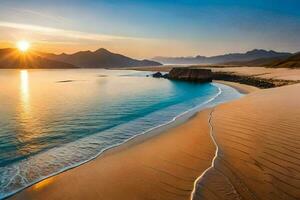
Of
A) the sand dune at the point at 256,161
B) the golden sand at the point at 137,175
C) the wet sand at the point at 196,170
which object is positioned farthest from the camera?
the golden sand at the point at 137,175

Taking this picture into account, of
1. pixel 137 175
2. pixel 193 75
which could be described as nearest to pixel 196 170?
pixel 137 175

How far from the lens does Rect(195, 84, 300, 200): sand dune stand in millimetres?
6496

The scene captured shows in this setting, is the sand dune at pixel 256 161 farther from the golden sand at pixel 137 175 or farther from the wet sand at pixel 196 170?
the golden sand at pixel 137 175

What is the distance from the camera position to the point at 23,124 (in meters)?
17.6

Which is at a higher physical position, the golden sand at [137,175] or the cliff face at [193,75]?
the cliff face at [193,75]

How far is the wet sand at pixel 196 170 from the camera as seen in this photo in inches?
266

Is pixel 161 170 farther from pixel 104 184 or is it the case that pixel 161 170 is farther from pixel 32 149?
pixel 32 149

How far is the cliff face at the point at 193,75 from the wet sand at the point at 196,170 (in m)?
60.9

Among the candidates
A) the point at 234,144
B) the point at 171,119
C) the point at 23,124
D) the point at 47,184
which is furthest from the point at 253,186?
the point at 23,124

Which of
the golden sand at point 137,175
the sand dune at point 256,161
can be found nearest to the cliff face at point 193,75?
the sand dune at point 256,161

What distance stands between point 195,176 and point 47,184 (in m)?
4.49

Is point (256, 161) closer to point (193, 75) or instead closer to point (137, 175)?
point (137, 175)

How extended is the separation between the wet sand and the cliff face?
60.9 meters

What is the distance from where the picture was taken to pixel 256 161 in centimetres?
839
